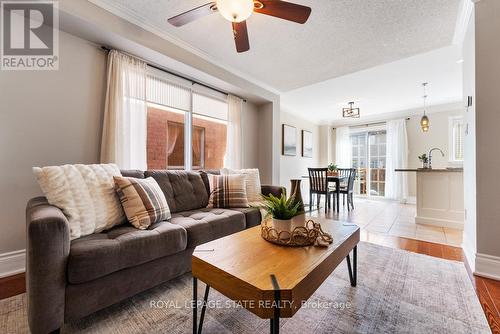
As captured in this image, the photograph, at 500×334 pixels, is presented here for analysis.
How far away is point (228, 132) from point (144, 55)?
1.65 m

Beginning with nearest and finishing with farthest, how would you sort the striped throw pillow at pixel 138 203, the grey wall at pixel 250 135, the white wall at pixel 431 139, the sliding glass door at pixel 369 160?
the striped throw pillow at pixel 138 203 < the grey wall at pixel 250 135 < the white wall at pixel 431 139 < the sliding glass door at pixel 369 160

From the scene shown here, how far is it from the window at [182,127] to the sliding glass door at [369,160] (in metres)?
4.87

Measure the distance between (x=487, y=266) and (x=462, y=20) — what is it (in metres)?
2.35

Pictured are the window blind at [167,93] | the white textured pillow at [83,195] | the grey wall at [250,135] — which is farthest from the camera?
the grey wall at [250,135]

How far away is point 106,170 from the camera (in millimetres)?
1792

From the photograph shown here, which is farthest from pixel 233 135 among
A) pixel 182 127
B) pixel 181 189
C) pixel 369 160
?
pixel 369 160

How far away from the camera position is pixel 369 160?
6547 millimetres

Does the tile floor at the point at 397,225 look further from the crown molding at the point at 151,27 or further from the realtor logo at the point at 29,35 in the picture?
the realtor logo at the point at 29,35

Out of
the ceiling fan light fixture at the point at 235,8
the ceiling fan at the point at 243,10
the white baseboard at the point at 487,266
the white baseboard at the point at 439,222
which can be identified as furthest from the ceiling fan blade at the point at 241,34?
the white baseboard at the point at 439,222

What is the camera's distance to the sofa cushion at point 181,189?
224 centimetres

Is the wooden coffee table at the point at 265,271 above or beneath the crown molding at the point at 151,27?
beneath

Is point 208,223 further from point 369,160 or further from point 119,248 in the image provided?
point 369,160

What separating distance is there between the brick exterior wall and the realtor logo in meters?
1.04

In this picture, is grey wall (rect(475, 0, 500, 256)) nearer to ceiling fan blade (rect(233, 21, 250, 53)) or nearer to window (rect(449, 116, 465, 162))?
ceiling fan blade (rect(233, 21, 250, 53))
